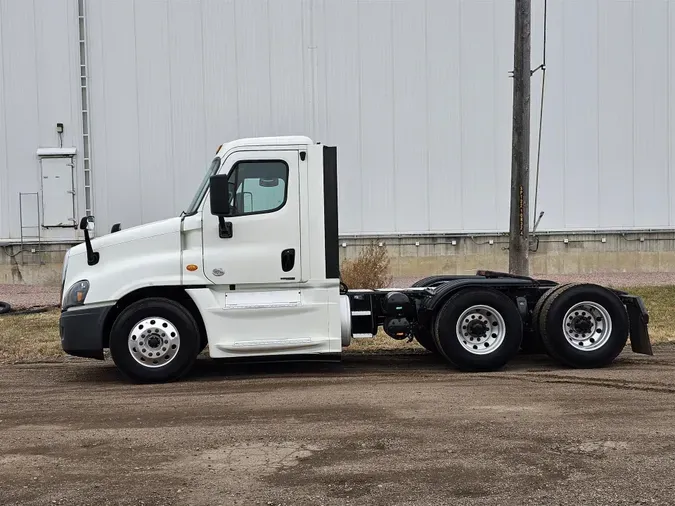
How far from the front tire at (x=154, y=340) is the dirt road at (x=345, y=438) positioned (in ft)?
0.93

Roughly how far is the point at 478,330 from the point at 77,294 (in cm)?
460

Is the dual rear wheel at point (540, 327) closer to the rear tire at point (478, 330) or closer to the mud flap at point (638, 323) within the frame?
the rear tire at point (478, 330)

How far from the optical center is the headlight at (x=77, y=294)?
336 inches

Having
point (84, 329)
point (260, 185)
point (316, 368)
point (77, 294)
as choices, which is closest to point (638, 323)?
point (316, 368)

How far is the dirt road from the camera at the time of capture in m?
4.87

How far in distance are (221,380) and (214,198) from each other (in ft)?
7.04

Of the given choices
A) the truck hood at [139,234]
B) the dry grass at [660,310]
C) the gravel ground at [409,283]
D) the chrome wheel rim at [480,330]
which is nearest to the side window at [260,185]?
the truck hood at [139,234]

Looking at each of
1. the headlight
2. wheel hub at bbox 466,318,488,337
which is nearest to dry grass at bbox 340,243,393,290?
wheel hub at bbox 466,318,488,337

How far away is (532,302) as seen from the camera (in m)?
9.43

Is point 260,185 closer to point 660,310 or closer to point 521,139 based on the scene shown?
point 521,139

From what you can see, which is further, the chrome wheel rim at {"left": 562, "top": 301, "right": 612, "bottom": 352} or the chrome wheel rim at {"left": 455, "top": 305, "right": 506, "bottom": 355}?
the chrome wheel rim at {"left": 562, "top": 301, "right": 612, "bottom": 352}

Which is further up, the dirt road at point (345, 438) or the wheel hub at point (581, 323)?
the wheel hub at point (581, 323)

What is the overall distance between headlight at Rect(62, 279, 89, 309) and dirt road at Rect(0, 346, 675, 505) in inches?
37.5

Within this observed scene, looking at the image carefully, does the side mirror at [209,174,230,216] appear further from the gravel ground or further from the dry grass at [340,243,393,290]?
the gravel ground
